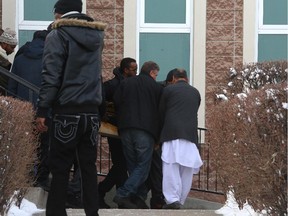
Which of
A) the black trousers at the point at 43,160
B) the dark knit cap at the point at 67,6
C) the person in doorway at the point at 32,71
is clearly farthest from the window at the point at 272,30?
the dark knit cap at the point at 67,6

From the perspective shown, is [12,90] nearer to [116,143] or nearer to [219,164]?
[116,143]

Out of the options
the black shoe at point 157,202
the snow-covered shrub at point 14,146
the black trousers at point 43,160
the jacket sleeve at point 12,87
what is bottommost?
the black shoe at point 157,202

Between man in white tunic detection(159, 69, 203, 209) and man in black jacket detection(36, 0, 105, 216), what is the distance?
119 inches

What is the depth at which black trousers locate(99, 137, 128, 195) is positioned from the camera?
10.2m

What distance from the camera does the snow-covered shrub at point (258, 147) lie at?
6105mm

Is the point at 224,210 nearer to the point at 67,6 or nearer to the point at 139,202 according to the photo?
the point at 139,202

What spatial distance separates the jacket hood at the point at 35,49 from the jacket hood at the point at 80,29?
2.52 m

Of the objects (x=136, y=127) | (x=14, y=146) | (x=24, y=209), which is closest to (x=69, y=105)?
(x=14, y=146)

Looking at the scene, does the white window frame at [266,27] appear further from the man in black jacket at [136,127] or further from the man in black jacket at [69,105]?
the man in black jacket at [69,105]

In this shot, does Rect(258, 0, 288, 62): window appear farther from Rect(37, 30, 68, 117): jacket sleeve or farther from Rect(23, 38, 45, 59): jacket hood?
Rect(37, 30, 68, 117): jacket sleeve

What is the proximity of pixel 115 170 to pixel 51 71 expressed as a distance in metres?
3.74

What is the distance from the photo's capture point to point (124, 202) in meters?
9.70

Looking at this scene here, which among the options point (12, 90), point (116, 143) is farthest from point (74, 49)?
point (116, 143)

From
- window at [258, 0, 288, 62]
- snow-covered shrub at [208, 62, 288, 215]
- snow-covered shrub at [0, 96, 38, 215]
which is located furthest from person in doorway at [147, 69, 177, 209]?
snow-covered shrub at [0, 96, 38, 215]
